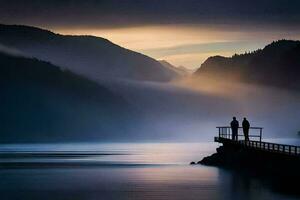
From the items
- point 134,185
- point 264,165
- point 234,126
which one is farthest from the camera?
point 234,126

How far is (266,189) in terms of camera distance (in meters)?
60.8

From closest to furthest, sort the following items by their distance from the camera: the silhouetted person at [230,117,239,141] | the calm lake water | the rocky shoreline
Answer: the calm lake water < the rocky shoreline < the silhouetted person at [230,117,239,141]

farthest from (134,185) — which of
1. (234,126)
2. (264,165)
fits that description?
(234,126)

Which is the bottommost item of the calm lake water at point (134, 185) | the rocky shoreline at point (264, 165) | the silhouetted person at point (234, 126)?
the calm lake water at point (134, 185)

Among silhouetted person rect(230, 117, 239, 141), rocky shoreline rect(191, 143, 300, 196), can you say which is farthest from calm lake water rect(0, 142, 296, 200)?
silhouetted person rect(230, 117, 239, 141)

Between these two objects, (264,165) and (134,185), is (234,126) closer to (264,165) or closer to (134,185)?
(264,165)

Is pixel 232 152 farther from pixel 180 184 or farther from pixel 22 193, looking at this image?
pixel 22 193

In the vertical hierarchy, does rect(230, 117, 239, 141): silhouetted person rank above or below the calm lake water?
above

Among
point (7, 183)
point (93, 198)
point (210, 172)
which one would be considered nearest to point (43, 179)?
point (7, 183)

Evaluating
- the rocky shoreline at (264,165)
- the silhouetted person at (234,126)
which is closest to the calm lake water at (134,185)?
the rocky shoreline at (264,165)

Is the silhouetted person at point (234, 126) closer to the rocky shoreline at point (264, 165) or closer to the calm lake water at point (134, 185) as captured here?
the rocky shoreline at point (264, 165)

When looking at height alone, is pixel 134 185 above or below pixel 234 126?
below

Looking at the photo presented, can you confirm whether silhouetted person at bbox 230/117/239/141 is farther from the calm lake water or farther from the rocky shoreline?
the calm lake water

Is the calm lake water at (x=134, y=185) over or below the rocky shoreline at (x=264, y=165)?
below
